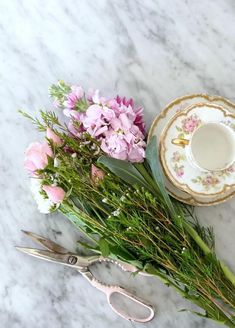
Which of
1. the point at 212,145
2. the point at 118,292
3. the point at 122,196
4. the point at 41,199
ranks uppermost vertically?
the point at 212,145

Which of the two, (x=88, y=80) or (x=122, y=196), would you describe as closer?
(x=122, y=196)

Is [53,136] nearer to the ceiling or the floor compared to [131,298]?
nearer to the ceiling

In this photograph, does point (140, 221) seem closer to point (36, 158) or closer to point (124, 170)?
point (124, 170)

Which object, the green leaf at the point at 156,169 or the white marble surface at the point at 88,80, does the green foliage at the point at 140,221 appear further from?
the white marble surface at the point at 88,80

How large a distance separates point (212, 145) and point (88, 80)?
11.1 inches

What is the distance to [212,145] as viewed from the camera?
100cm

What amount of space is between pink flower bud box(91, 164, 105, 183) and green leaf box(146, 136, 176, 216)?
3.5 inches

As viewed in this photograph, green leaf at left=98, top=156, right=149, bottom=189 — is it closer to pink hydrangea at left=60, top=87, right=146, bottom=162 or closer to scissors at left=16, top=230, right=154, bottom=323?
pink hydrangea at left=60, top=87, right=146, bottom=162

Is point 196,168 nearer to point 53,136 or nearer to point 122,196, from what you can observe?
point 122,196

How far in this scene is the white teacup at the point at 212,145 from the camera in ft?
3.22

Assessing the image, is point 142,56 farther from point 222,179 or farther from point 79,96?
point 222,179

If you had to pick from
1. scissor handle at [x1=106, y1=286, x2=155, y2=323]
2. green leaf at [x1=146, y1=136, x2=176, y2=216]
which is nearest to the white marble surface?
scissor handle at [x1=106, y1=286, x2=155, y2=323]

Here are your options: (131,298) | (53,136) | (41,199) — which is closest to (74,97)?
(53,136)

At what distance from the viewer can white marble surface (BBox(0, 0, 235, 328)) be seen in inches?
42.3
